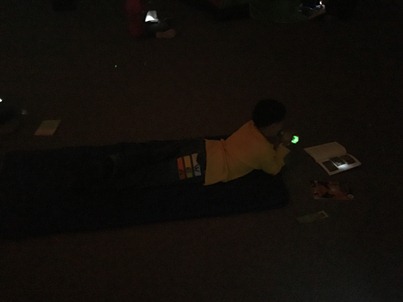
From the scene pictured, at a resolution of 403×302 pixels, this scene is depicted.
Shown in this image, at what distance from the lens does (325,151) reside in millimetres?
2014

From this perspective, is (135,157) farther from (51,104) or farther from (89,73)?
(89,73)

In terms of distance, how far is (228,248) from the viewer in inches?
63.2

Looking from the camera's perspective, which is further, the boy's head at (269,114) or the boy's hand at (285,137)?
the boy's hand at (285,137)

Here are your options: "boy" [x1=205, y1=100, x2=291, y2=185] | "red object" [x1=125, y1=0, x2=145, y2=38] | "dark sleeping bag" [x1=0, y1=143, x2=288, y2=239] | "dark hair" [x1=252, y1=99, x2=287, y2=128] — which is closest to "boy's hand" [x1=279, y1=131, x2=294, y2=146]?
"boy" [x1=205, y1=100, x2=291, y2=185]

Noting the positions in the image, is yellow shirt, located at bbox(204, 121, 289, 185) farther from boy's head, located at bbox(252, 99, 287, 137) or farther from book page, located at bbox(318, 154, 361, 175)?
book page, located at bbox(318, 154, 361, 175)

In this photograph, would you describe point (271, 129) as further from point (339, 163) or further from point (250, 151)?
point (339, 163)

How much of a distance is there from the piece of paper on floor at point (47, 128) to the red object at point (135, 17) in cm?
116

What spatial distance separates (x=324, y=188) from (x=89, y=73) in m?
1.89

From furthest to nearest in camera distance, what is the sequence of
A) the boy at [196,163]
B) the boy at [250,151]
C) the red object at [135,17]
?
1. the red object at [135,17]
2. the boy at [196,163]
3. the boy at [250,151]

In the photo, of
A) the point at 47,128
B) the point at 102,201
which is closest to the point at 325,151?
the point at 102,201

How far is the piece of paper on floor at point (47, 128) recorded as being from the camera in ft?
7.09

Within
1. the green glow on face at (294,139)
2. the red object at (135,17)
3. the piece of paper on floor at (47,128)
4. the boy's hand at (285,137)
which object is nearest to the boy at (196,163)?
the boy's hand at (285,137)

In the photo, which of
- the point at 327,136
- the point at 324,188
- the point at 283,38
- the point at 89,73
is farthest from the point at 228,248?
the point at 283,38

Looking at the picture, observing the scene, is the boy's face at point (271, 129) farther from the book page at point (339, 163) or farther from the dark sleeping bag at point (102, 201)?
the book page at point (339, 163)
